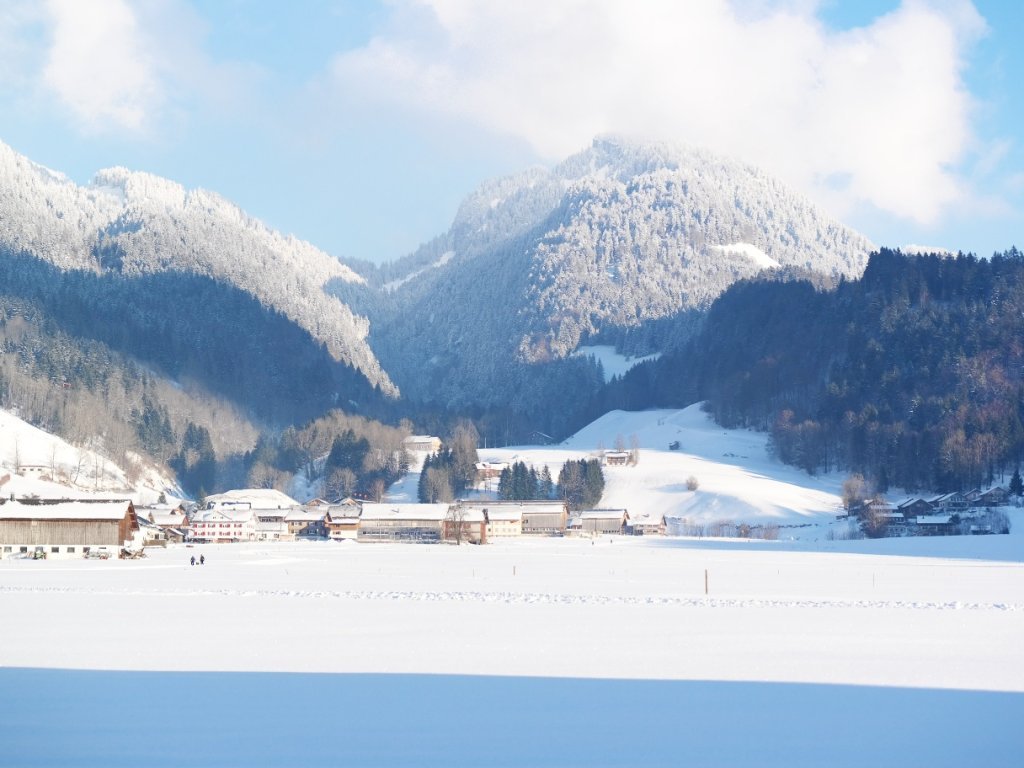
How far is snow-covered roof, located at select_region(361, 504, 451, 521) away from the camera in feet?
428

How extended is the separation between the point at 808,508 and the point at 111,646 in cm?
12458

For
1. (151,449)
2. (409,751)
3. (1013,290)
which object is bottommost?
(409,751)

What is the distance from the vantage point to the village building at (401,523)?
419ft

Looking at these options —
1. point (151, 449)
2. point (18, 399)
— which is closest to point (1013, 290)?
point (151, 449)

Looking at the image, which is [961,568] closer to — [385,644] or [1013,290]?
[385,644]

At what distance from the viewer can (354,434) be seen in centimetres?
19112

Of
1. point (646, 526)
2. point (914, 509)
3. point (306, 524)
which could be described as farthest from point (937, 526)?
point (306, 524)

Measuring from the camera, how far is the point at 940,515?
4749 inches

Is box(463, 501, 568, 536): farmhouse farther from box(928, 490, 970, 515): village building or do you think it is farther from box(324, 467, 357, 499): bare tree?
box(928, 490, 970, 515): village building

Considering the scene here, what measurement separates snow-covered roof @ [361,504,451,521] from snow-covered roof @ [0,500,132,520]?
40247 millimetres

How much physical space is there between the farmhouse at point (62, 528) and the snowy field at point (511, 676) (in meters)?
48.5

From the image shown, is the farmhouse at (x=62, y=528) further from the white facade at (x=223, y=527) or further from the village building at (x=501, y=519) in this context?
the village building at (x=501, y=519)

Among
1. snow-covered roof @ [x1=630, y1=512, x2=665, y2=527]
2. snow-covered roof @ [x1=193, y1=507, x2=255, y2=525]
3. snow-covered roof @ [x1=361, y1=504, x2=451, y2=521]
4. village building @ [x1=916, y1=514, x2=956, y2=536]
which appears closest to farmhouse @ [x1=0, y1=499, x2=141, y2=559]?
snow-covered roof @ [x1=193, y1=507, x2=255, y2=525]

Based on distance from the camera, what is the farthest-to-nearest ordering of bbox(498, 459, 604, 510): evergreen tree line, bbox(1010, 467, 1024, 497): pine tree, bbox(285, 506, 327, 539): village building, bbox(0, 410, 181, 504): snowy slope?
1. bbox(498, 459, 604, 510): evergreen tree line
2. bbox(0, 410, 181, 504): snowy slope
3. bbox(285, 506, 327, 539): village building
4. bbox(1010, 467, 1024, 497): pine tree
